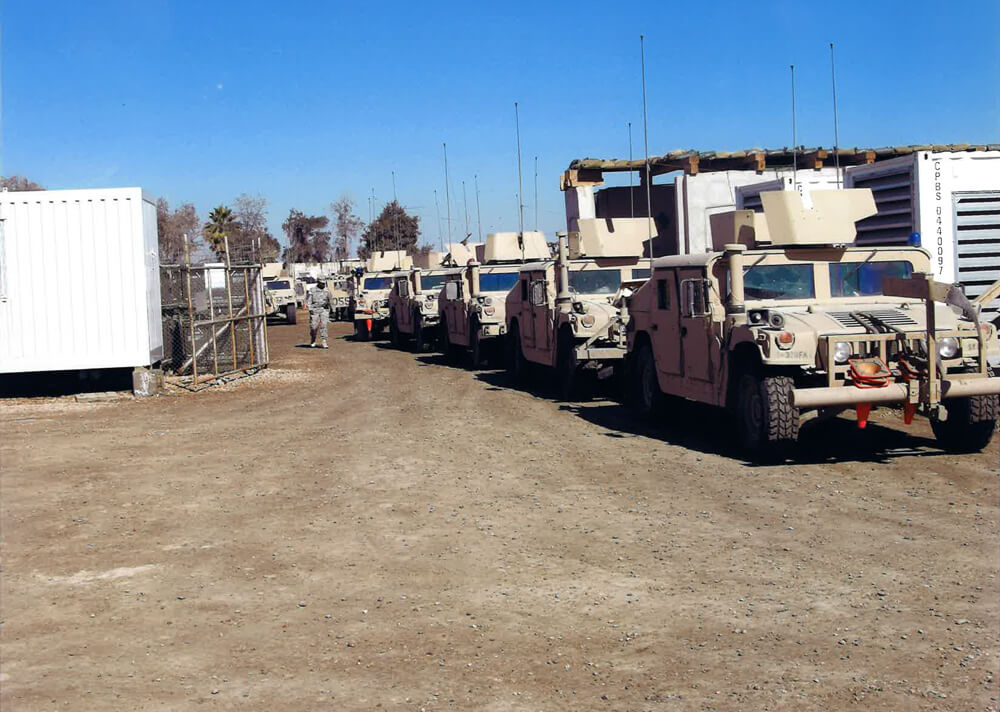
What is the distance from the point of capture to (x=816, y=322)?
31.0 feet

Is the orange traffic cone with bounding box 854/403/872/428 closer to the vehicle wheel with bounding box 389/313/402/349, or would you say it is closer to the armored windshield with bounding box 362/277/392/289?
the vehicle wheel with bounding box 389/313/402/349

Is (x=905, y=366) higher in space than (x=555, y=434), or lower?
higher

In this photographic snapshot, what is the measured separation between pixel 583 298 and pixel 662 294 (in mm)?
3210

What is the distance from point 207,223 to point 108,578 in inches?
2674

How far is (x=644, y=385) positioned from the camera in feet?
40.0

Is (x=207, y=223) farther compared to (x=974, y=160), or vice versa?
(x=207, y=223)

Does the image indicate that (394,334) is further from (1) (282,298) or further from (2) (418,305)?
(1) (282,298)

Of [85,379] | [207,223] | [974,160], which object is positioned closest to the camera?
[974,160]

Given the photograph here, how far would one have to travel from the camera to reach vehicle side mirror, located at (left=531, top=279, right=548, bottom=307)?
1467 cm

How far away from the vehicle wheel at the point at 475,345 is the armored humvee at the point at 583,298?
276 centimetres

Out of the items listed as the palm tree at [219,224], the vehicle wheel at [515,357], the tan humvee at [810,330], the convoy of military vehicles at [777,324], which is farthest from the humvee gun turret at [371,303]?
the palm tree at [219,224]

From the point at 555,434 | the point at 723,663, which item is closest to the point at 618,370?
the point at 555,434

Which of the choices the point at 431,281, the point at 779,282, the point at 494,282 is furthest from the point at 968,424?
the point at 431,281

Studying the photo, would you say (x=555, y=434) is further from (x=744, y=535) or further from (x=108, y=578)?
(x=108, y=578)
